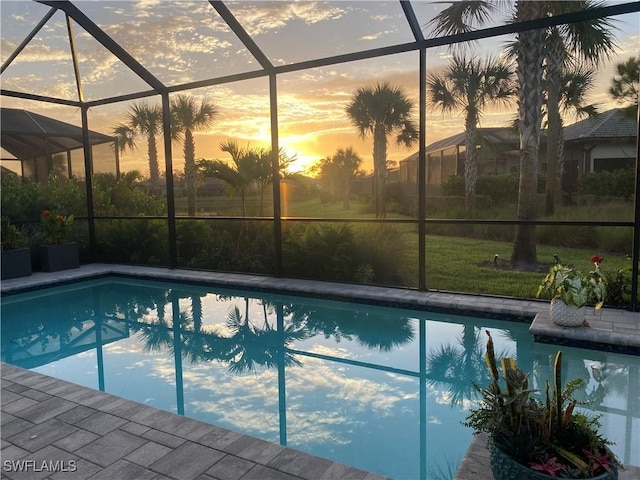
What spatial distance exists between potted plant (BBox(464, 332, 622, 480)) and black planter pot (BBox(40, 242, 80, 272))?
329 inches

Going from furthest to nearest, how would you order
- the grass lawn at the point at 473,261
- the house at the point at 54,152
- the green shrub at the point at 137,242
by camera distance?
the house at the point at 54,152, the green shrub at the point at 137,242, the grass lawn at the point at 473,261

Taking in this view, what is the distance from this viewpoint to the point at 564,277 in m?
4.30

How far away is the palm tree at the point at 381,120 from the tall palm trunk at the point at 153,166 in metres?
6.76

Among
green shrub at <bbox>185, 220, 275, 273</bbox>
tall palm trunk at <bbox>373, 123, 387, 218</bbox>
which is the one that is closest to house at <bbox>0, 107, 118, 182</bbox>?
green shrub at <bbox>185, 220, 275, 273</bbox>

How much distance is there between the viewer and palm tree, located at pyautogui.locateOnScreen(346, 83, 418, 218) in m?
15.5

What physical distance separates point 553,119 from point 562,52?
7.73ft

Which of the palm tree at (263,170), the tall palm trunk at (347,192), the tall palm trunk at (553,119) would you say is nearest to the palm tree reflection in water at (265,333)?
the palm tree at (263,170)

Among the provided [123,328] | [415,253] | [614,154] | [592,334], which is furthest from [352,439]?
[614,154]

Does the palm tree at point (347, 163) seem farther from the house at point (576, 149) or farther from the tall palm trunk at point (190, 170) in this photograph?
the tall palm trunk at point (190, 170)

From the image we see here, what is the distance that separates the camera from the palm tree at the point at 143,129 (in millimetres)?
13016

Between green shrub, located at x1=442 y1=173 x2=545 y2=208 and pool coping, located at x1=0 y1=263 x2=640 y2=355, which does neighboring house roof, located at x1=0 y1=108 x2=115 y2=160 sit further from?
green shrub, located at x1=442 y1=173 x2=545 y2=208

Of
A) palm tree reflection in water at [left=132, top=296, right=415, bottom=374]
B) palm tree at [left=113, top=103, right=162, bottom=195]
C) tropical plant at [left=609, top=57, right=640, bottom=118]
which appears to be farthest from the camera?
palm tree at [left=113, top=103, right=162, bottom=195]

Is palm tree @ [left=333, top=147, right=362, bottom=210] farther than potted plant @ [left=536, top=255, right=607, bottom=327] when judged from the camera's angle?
Yes

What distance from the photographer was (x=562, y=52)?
34.5 ft
